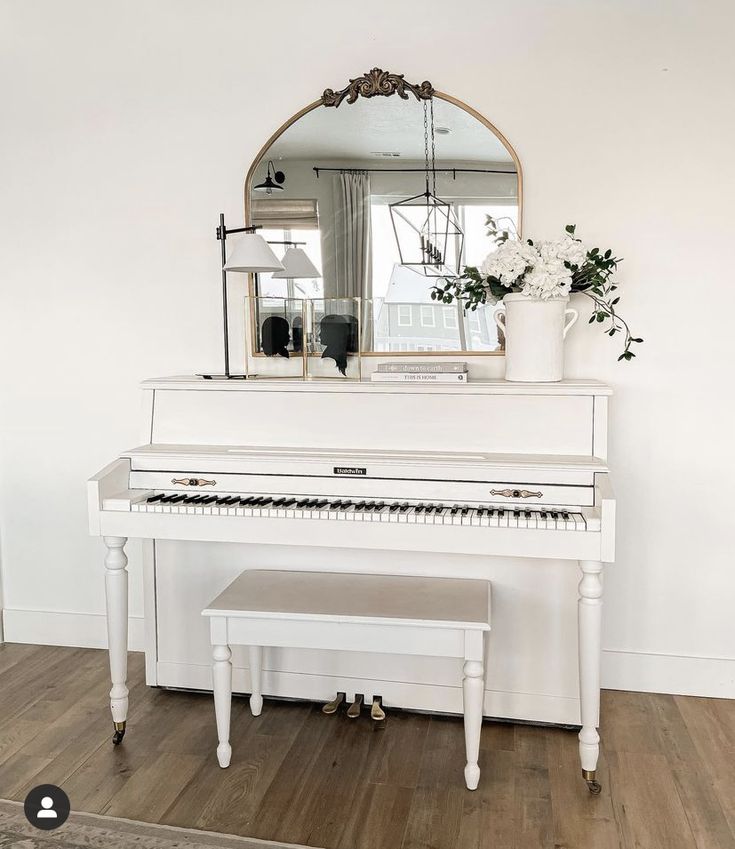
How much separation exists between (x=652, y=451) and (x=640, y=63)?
1314 mm

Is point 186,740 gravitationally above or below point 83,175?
below

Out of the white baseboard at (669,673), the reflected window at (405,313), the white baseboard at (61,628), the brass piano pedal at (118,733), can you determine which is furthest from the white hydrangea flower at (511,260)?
the white baseboard at (61,628)

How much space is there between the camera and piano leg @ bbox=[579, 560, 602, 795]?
2.12m

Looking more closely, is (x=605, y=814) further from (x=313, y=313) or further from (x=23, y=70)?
(x=23, y=70)

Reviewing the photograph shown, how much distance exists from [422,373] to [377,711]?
3.66 feet

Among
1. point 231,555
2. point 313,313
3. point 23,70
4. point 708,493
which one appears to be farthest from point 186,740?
point 23,70

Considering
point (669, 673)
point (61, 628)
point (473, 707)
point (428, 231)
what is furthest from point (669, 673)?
point (61, 628)

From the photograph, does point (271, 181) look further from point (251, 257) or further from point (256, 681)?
point (256, 681)

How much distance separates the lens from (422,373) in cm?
257

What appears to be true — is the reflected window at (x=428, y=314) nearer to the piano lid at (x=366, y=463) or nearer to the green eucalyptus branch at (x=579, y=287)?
the green eucalyptus branch at (x=579, y=287)

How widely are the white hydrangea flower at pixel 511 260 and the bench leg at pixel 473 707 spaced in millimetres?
1158

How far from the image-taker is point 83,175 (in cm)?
303

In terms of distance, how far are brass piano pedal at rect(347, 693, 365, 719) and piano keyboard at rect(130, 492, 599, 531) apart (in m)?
0.73

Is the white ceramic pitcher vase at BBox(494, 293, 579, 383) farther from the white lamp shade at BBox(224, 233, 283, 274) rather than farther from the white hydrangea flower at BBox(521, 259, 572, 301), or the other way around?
the white lamp shade at BBox(224, 233, 283, 274)
